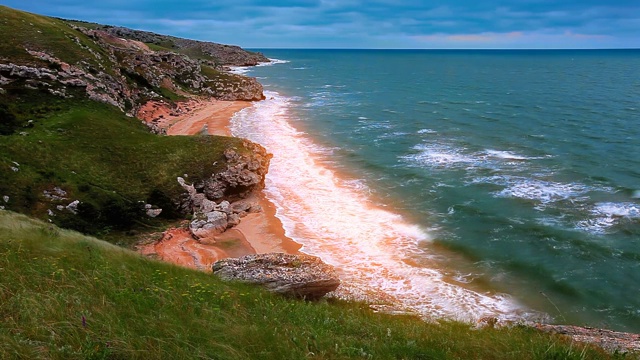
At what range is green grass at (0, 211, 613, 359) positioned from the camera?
6551 millimetres

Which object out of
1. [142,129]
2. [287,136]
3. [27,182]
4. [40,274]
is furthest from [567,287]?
[287,136]

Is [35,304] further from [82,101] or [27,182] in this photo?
[82,101]

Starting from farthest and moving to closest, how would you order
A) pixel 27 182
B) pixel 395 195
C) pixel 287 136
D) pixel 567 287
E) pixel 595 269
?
pixel 287 136
pixel 395 195
pixel 27 182
pixel 595 269
pixel 567 287

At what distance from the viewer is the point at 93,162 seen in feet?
103

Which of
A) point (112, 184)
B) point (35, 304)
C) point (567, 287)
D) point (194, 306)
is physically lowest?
point (567, 287)

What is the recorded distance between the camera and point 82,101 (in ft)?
137

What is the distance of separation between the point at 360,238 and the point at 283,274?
12.2 m

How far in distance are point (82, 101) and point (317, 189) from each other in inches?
987

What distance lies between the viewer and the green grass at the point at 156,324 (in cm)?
655

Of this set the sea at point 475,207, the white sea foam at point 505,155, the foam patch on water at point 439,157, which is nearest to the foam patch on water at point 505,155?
the white sea foam at point 505,155

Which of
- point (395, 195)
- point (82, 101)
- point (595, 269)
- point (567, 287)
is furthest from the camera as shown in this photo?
point (82, 101)

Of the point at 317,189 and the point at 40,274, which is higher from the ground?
the point at 40,274

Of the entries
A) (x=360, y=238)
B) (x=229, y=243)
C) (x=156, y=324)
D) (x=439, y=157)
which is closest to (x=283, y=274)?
(x=156, y=324)

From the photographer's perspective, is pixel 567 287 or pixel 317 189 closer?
pixel 567 287
